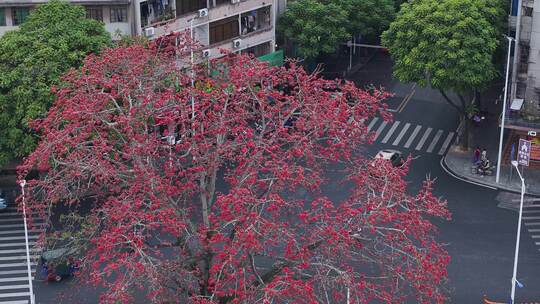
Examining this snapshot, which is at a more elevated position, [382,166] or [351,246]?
[382,166]

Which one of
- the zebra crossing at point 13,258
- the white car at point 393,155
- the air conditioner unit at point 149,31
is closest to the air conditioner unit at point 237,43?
the air conditioner unit at point 149,31

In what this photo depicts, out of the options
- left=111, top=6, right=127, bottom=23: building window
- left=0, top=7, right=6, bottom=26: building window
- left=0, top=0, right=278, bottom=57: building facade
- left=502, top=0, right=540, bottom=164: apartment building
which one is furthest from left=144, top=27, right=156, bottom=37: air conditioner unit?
left=502, top=0, right=540, bottom=164: apartment building

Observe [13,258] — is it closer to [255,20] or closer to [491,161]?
[255,20]

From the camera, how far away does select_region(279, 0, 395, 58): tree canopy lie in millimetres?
81375

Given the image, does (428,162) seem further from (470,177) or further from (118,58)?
(118,58)

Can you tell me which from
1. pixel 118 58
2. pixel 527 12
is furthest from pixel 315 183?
pixel 527 12

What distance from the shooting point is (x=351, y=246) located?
38719 mm

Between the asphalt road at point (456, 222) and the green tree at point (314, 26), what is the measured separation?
26.7 ft

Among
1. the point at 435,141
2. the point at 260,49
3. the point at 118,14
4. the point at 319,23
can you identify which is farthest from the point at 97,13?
the point at 435,141

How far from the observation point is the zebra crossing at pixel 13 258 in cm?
5306

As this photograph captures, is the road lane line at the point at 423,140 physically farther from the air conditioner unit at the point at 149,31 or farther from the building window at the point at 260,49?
the air conditioner unit at the point at 149,31

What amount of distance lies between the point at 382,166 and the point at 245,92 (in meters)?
7.33

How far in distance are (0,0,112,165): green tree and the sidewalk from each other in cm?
2808

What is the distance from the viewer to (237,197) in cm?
3650
